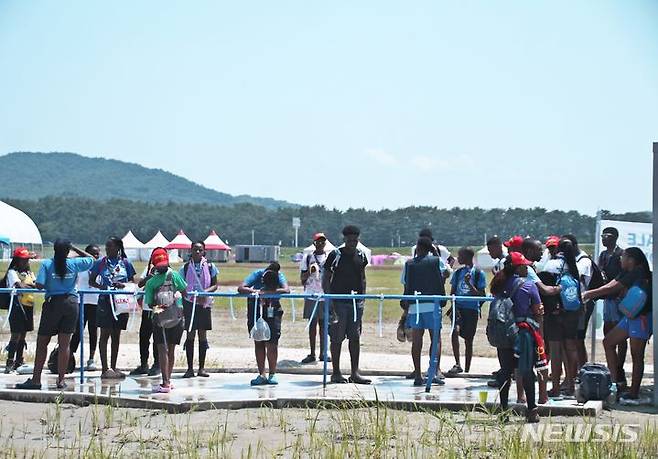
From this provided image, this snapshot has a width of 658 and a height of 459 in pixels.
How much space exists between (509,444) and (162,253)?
17.1 ft

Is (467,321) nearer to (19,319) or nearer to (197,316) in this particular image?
(197,316)

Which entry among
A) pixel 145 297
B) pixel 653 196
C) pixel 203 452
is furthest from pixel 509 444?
pixel 145 297

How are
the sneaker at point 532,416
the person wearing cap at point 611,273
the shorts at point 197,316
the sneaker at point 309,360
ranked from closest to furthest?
the sneaker at point 532,416 < the person wearing cap at point 611,273 < the shorts at point 197,316 < the sneaker at point 309,360

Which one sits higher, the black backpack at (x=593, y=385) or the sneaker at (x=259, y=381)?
the black backpack at (x=593, y=385)

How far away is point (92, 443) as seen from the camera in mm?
8945

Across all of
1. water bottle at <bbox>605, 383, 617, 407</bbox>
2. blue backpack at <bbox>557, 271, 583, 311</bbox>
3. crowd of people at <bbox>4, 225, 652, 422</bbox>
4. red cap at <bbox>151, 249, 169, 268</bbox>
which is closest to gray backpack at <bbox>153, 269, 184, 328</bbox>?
crowd of people at <bbox>4, 225, 652, 422</bbox>

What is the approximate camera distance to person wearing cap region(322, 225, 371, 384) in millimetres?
13180

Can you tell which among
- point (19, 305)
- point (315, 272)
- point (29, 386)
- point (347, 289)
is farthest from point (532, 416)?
point (19, 305)

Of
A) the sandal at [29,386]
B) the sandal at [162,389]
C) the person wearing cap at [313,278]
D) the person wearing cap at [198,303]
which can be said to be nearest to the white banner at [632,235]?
the person wearing cap at [313,278]

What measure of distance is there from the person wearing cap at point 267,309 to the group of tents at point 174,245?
27.3m

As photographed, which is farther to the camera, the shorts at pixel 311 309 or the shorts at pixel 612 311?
the shorts at pixel 311 309

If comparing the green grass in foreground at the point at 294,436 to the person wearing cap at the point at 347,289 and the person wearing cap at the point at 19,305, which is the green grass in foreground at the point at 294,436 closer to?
the person wearing cap at the point at 347,289

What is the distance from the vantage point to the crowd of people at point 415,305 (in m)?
11.0

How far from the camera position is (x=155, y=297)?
12406mm
